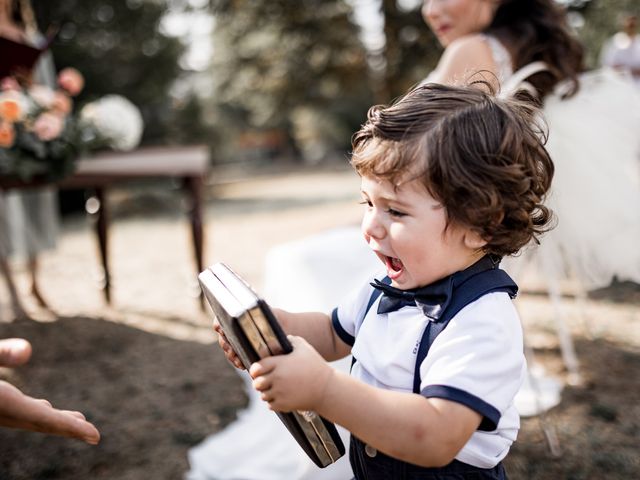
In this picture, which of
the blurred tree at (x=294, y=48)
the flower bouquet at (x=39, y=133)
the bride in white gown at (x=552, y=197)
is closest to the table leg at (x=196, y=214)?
the flower bouquet at (x=39, y=133)

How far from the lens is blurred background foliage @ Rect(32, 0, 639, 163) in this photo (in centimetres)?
835

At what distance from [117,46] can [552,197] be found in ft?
42.8

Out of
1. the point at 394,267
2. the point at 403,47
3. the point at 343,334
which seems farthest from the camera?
the point at 403,47

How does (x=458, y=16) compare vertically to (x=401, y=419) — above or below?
above

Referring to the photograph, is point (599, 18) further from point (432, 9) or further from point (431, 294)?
point (431, 294)

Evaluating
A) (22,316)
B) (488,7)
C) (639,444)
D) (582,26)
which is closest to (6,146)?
(22,316)

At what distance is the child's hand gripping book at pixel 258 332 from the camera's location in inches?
36.5

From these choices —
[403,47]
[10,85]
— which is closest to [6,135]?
[10,85]

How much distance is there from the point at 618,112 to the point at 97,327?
3.60 m

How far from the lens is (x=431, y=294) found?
113 cm

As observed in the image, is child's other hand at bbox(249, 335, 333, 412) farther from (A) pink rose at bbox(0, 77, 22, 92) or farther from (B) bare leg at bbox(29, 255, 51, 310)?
(B) bare leg at bbox(29, 255, 51, 310)

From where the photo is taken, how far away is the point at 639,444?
2338mm

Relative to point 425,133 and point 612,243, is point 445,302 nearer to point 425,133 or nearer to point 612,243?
point 425,133

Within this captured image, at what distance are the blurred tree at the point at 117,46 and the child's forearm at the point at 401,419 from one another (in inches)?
511
